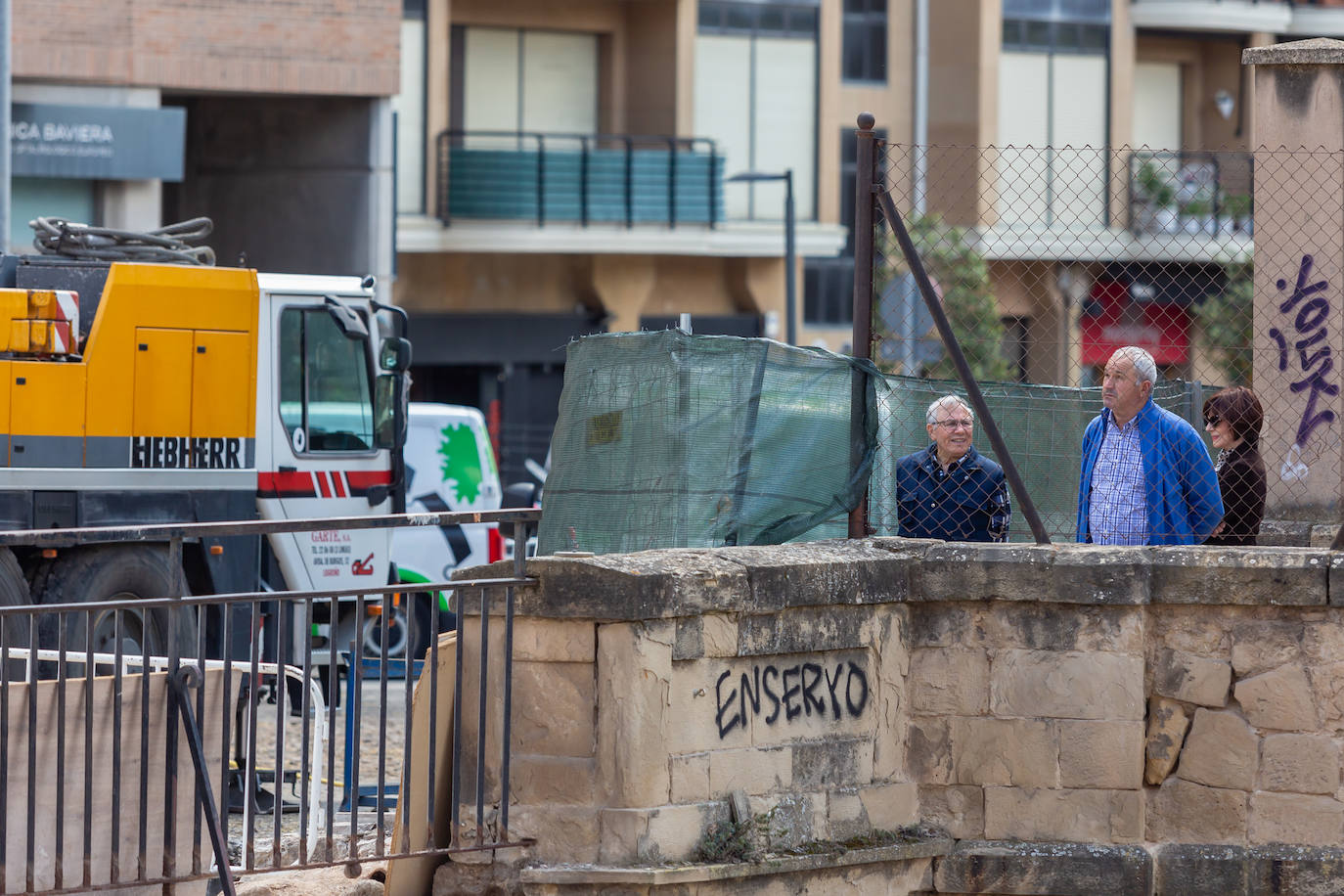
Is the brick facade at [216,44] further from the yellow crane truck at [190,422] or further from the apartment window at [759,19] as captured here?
→ the yellow crane truck at [190,422]

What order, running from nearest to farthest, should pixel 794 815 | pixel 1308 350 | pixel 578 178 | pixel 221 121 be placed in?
pixel 794 815, pixel 1308 350, pixel 221 121, pixel 578 178

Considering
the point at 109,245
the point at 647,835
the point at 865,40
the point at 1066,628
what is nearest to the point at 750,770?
the point at 647,835

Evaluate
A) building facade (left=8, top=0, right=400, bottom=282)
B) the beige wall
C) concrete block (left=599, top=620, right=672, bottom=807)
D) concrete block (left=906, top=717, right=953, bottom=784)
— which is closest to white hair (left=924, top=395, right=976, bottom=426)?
concrete block (left=906, top=717, right=953, bottom=784)

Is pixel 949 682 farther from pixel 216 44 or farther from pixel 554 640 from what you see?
pixel 216 44

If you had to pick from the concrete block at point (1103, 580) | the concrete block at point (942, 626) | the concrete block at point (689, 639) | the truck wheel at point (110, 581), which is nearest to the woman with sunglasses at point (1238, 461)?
the concrete block at point (1103, 580)

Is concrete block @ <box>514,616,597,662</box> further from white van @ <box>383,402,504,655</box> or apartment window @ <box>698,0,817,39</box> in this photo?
apartment window @ <box>698,0,817,39</box>

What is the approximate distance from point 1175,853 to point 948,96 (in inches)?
1147

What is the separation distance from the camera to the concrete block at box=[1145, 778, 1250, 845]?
686cm

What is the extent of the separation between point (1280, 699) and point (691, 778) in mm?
2164

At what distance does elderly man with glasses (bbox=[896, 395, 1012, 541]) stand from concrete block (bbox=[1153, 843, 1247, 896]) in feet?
4.70

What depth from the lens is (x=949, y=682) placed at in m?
7.02

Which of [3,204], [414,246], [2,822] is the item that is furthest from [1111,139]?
[2,822]

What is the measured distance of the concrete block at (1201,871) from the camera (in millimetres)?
6805

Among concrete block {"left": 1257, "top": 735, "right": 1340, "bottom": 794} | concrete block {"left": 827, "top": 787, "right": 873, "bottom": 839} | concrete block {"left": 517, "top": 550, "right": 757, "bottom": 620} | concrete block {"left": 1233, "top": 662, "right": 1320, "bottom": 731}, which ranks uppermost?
concrete block {"left": 517, "top": 550, "right": 757, "bottom": 620}
